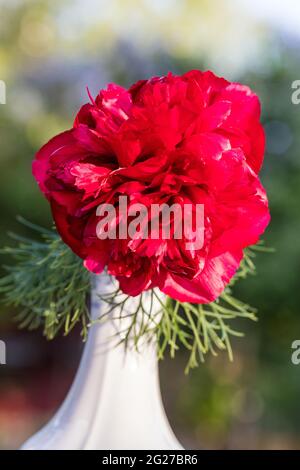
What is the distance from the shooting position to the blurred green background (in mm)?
1087

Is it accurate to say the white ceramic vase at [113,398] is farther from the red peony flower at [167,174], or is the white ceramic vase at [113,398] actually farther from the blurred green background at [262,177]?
the blurred green background at [262,177]

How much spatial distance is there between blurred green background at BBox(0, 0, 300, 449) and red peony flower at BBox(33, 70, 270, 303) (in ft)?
2.40

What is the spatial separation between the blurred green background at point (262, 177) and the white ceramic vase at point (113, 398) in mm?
685

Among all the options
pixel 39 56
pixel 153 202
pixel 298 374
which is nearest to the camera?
pixel 153 202

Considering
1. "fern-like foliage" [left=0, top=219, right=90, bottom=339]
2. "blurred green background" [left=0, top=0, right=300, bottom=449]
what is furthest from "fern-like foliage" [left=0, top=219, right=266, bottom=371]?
"blurred green background" [left=0, top=0, right=300, bottom=449]

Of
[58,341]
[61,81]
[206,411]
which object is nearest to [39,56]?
[61,81]

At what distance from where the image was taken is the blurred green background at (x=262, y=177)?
1.09 meters

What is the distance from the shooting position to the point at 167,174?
30 centimetres

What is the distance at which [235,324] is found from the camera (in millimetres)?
1165

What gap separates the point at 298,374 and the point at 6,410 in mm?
673

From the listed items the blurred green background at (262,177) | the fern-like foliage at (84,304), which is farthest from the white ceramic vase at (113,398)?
the blurred green background at (262,177)

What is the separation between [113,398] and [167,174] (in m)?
0.16

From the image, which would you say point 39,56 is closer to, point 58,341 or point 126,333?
point 58,341

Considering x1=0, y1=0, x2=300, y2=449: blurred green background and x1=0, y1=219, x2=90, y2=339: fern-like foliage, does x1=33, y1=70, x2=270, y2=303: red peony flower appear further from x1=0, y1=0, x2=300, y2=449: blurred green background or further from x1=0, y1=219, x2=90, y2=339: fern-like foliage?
x1=0, y1=0, x2=300, y2=449: blurred green background
